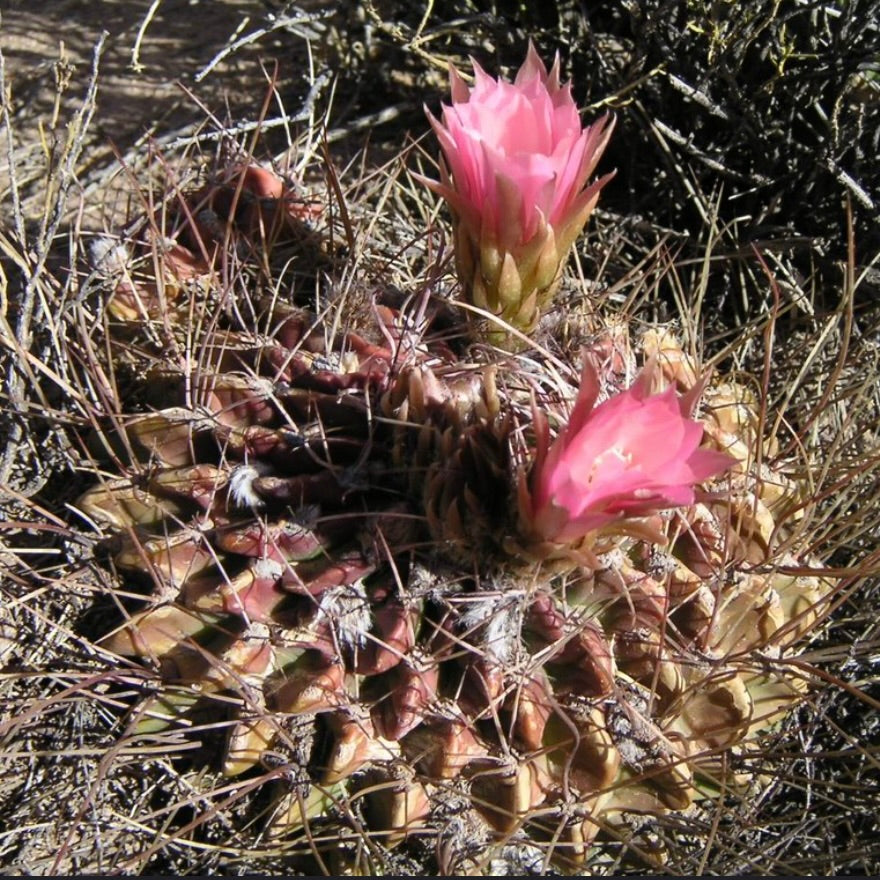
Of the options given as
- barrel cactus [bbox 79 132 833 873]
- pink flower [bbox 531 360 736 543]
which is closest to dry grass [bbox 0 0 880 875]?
barrel cactus [bbox 79 132 833 873]

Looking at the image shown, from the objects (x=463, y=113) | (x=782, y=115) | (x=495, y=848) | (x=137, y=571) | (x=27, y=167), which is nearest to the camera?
(x=463, y=113)

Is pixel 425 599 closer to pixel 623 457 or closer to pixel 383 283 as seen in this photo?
pixel 623 457

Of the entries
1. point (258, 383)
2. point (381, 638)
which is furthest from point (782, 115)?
point (381, 638)

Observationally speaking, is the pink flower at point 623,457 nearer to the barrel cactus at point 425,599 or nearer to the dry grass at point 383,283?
the barrel cactus at point 425,599

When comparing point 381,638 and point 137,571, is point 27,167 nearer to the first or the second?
point 137,571

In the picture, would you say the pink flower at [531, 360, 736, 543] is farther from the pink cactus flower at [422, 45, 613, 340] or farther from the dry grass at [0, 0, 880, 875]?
the dry grass at [0, 0, 880, 875]

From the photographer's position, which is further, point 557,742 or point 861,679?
point 861,679

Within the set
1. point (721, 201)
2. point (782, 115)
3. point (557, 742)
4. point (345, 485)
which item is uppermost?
point (782, 115)

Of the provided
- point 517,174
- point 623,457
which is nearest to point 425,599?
point 623,457
